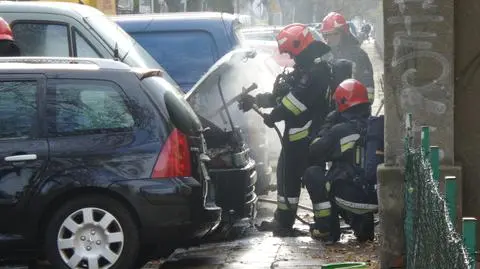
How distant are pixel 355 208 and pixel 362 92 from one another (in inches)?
41.5

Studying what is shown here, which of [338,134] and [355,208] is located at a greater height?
[338,134]

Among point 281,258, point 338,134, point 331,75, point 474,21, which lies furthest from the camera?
point 331,75

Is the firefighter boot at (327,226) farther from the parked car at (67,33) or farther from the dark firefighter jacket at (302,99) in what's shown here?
the dark firefighter jacket at (302,99)

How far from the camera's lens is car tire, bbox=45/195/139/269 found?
750 centimetres

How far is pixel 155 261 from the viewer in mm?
8797

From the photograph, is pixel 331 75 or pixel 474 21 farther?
pixel 331 75

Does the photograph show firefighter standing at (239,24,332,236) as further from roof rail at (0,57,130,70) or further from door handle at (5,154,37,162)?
door handle at (5,154,37,162)

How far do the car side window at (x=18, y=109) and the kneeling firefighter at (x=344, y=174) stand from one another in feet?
8.98

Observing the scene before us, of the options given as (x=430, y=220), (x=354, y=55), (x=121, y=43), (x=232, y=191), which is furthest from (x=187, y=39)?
(x=430, y=220)

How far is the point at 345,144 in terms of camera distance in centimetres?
921

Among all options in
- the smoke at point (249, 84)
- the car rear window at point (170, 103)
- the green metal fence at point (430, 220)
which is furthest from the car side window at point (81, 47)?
the green metal fence at point (430, 220)

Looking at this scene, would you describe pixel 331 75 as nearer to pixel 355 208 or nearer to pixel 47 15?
pixel 355 208

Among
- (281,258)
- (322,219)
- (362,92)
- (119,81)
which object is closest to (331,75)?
(362,92)

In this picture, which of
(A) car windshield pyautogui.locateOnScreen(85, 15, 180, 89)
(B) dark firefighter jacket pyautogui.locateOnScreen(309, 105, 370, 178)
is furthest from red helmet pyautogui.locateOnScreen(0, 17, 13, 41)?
(B) dark firefighter jacket pyautogui.locateOnScreen(309, 105, 370, 178)
